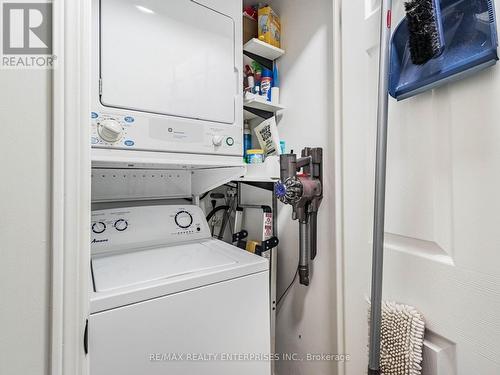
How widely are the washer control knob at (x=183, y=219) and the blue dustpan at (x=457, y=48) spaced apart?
126 centimetres

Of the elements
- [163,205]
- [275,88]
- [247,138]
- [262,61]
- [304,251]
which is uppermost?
[262,61]

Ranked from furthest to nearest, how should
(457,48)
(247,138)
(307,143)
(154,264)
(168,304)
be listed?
(247,138), (307,143), (154,264), (168,304), (457,48)

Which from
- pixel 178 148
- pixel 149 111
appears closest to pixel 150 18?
pixel 149 111

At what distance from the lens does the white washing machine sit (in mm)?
803

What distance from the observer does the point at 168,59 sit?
1.13 m

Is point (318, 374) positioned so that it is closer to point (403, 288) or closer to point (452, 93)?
point (403, 288)

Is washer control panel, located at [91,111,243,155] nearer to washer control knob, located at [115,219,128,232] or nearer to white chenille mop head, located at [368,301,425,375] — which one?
washer control knob, located at [115,219,128,232]

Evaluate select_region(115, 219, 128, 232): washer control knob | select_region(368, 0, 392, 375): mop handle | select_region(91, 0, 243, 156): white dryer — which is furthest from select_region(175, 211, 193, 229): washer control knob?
select_region(368, 0, 392, 375): mop handle

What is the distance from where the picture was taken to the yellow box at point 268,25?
1689mm

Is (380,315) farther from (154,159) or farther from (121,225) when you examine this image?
(121,225)

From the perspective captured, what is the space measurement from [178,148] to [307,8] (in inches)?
50.8

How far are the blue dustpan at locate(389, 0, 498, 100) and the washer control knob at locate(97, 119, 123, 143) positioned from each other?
1066 mm

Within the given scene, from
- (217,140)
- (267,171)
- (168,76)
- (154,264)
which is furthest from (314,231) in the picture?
(168,76)

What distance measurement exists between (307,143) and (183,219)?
945mm
